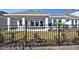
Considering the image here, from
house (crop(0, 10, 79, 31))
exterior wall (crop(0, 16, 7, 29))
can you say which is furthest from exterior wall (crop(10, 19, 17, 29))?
exterior wall (crop(0, 16, 7, 29))

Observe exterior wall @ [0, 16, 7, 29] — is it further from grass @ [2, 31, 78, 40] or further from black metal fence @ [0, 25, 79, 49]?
grass @ [2, 31, 78, 40]

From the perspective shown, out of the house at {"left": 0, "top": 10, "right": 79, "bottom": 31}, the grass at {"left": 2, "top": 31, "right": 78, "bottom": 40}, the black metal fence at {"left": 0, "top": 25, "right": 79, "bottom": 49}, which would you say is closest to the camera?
the black metal fence at {"left": 0, "top": 25, "right": 79, "bottom": 49}

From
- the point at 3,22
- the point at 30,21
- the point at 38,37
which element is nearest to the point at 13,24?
the point at 3,22

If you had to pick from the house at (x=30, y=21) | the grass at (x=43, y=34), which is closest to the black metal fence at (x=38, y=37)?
the grass at (x=43, y=34)

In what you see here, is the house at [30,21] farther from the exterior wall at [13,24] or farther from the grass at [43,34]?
the grass at [43,34]

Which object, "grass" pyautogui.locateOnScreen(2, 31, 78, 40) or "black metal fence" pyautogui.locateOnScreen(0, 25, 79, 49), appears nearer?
"black metal fence" pyautogui.locateOnScreen(0, 25, 79, 49)

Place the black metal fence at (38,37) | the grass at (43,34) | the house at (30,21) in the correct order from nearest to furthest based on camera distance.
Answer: the black metal fence at (38,37), the grass at (43,34), the house at (30,21)

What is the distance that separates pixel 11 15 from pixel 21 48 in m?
2.88

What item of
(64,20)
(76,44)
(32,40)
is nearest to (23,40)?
(32,40)

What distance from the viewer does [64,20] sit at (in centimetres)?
1279

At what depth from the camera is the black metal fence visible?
34.3 ft

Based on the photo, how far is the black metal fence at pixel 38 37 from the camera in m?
10.5

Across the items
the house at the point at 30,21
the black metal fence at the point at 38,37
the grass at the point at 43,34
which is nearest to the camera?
the black metal fence at the point at 38,37
